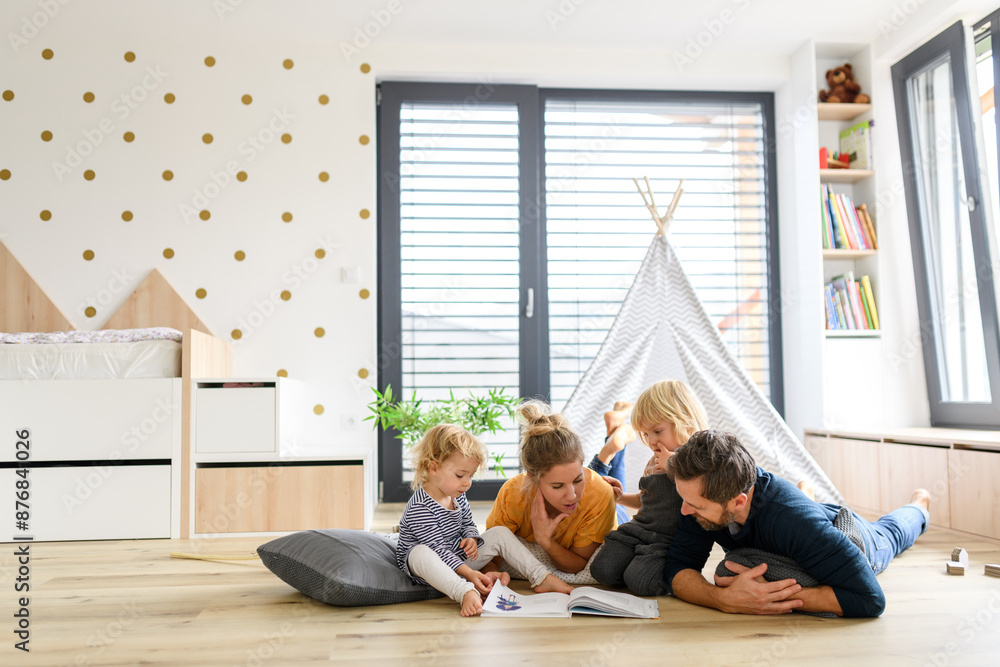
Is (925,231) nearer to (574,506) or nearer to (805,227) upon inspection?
(805,227)

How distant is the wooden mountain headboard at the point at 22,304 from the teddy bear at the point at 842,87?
11.9 ft

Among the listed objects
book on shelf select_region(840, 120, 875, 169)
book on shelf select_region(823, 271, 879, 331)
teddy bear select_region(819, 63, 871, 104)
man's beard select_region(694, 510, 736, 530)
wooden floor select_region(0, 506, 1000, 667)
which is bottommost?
wooden floor select_region(0, 506, 1000, 667)

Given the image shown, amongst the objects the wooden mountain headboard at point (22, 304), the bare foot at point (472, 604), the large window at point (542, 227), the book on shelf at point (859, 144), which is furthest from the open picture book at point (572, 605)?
the book on shelf at point (859, 144)

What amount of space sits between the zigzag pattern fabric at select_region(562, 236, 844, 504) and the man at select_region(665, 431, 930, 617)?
52.5 inches

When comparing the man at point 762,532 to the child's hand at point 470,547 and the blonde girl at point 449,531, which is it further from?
the child's hand at point 470,547

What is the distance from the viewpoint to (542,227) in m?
3.76

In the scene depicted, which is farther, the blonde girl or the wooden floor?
the blonde girl

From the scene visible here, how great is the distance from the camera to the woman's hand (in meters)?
1.98

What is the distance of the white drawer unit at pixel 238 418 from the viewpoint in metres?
2.84

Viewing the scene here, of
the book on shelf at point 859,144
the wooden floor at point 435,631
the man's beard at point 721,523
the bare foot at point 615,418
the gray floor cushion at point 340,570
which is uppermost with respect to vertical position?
the book on shelf at point 859,144

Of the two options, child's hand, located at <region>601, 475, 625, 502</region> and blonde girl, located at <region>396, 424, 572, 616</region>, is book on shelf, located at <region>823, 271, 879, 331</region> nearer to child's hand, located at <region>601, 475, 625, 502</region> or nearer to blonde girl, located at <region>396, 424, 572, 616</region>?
child's hand, located at <region>601, 475, 625, 502</region>

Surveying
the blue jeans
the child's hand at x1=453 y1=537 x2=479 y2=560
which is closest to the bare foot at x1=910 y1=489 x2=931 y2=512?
the blue jeans

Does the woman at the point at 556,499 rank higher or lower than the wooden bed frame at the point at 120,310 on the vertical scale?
lower

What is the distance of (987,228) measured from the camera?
2.95m
